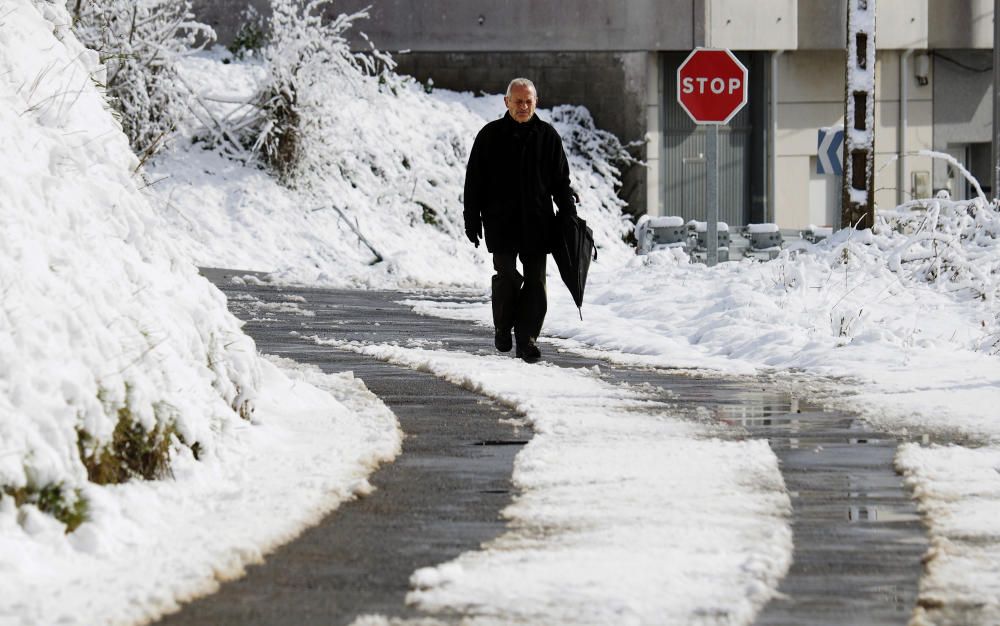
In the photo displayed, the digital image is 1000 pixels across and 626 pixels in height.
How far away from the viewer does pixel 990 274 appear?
651 inches

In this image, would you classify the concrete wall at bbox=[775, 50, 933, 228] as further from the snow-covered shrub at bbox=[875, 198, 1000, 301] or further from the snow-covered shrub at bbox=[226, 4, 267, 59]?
the snow-covered shrub at bbox=[875, 198, 1000, 301]

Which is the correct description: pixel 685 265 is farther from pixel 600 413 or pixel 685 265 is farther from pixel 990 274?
pixel 600 413

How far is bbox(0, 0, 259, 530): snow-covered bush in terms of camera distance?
5734mm

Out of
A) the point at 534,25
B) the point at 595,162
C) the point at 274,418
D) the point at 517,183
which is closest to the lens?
the point at 274,418

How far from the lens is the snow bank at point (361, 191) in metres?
24.5

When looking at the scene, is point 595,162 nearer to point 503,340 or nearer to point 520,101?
point 503,340

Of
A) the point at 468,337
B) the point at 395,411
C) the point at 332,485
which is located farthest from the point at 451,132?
the point at 332,485

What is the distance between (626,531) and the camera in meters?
5.93

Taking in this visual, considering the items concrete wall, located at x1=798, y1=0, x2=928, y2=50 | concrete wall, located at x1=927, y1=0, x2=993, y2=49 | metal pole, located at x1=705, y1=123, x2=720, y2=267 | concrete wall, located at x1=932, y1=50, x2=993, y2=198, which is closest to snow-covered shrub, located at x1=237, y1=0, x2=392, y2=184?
metal pole, located at x1=705, y1=123, x2=720, y2=267

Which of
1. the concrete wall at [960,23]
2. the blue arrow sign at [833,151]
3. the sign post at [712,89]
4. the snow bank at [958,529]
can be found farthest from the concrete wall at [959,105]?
the snow bank at [958,529]

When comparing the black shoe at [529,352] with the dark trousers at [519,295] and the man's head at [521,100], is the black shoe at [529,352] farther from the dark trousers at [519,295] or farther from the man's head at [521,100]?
the man's head at [521,100]

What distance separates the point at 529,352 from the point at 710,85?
32.0 ft

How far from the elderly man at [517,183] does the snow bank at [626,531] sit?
6.64ft

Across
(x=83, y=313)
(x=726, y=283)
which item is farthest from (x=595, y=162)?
(x=83, y=313)
